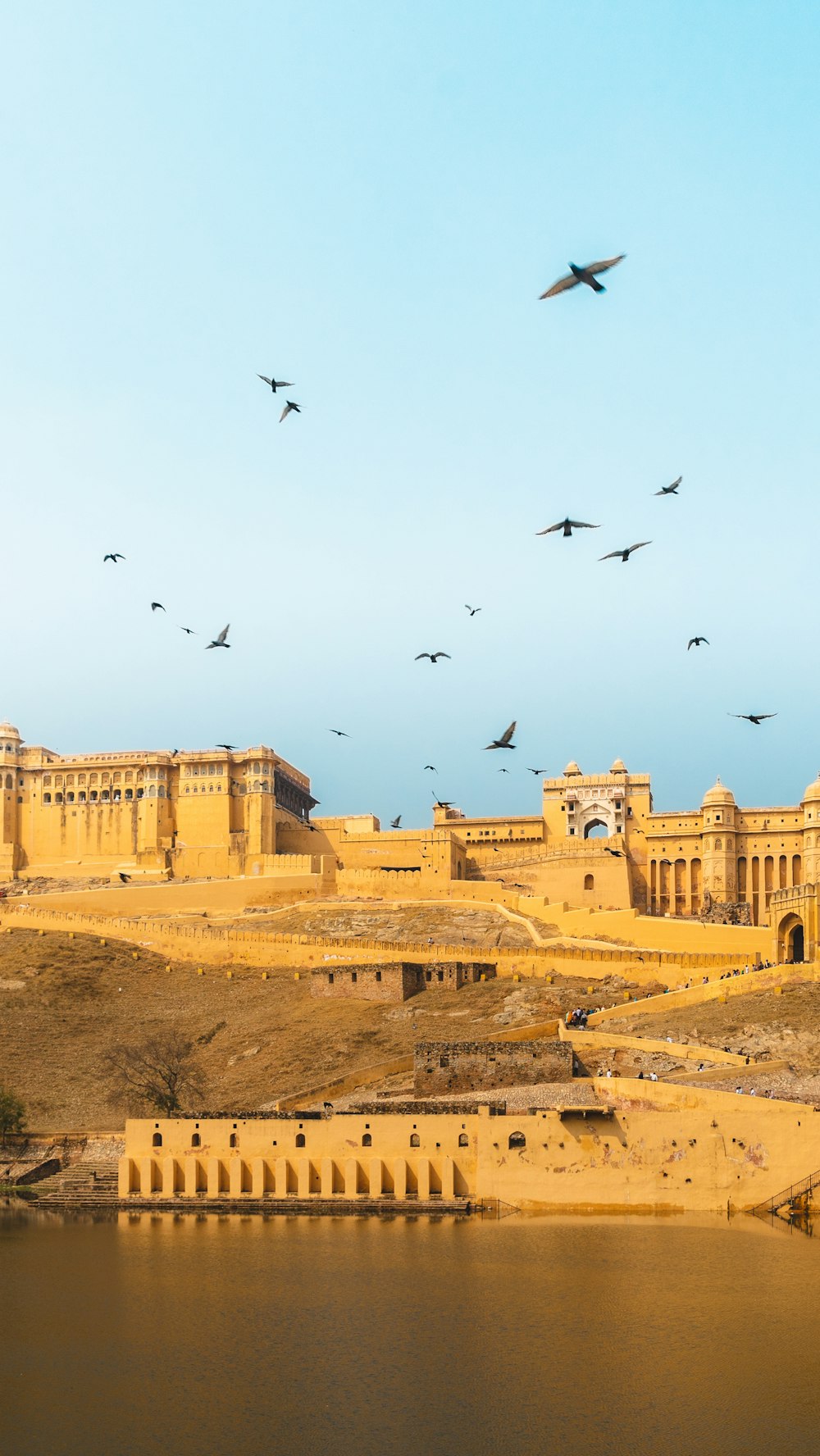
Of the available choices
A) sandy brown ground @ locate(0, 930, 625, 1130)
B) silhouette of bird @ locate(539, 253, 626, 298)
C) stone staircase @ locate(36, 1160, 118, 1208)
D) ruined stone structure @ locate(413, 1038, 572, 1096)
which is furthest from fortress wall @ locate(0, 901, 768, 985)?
silhouette of bird @ locate(539, 253, 626, 298)

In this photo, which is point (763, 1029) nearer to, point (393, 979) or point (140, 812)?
point (393, 979)

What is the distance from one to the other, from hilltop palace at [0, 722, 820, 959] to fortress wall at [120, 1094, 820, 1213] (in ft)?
126

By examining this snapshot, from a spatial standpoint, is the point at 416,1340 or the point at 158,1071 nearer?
the point at 416,1340

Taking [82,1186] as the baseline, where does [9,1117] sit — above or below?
above

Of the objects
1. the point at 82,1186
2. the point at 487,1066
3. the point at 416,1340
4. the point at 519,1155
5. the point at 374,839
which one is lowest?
the point at 416,1340

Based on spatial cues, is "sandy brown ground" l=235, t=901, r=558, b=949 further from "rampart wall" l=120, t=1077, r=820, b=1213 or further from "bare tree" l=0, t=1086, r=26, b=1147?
"rampart wall" l=120, t=1077, r=820, b=1213

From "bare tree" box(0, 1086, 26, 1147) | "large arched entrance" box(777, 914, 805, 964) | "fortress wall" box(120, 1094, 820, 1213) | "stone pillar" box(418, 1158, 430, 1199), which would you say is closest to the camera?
"fortress wall" box(120, 1094, 820, 1213)

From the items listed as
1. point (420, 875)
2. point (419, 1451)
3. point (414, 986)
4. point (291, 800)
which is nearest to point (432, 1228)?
point (419, 1451)

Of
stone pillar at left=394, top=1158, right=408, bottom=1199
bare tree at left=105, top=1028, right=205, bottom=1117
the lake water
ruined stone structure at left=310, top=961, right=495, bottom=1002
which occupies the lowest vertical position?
the lake water

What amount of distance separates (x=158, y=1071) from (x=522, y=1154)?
17202 mm

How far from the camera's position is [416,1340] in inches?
1166

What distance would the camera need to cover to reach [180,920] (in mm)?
78188

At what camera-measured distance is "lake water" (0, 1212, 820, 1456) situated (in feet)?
82.7

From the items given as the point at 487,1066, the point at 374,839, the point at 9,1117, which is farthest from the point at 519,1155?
the point at 374,839
